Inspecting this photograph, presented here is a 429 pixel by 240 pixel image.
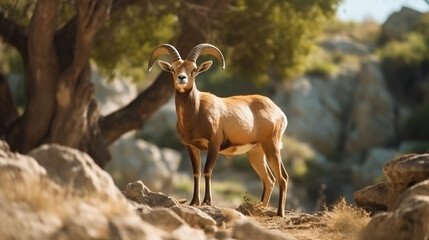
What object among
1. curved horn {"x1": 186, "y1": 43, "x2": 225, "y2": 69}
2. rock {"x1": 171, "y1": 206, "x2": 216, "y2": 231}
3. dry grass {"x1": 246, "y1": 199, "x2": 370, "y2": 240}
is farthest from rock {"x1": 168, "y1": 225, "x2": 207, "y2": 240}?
curved horn {"x1": 186, "y1": 43, "x2": 225, "y2": 69}

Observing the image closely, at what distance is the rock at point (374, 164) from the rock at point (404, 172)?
81.9 ft

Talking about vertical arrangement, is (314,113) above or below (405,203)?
above

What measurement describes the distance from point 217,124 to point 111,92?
2732cm

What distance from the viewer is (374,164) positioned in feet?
122

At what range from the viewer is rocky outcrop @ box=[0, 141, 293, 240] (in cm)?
715

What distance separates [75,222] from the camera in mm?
7188

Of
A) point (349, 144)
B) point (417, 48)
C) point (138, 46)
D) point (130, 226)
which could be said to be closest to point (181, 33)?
point (138, 46)

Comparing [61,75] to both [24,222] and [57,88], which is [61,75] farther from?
[24,222]

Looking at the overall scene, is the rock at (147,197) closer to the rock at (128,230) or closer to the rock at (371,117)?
the rock at (128,230)

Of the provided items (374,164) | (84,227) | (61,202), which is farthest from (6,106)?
(374,164)

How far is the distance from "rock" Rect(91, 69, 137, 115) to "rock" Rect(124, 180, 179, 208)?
1065 inches

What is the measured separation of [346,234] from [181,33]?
35.0 feet

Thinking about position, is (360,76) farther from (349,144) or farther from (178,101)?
(178,101)

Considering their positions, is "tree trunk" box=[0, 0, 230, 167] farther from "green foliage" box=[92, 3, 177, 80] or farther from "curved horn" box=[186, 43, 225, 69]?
"curved horn" box=[186, 43, 225, 69]
